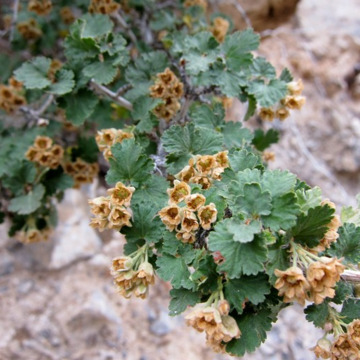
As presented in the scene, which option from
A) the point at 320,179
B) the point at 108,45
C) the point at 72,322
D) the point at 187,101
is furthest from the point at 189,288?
the point at 320,179

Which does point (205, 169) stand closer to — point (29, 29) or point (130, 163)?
point (130, 163)

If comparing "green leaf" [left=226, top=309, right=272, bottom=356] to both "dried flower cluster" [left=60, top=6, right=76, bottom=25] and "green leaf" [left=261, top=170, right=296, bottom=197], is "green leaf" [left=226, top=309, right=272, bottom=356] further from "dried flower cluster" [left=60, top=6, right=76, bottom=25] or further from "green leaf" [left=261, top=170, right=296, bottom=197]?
"dried flower cluster" [left=60, top=6, right=76, bottom=25]

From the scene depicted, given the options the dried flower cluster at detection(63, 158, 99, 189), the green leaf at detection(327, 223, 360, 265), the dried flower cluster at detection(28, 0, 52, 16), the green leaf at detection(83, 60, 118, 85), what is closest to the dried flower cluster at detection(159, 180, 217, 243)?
the green leaf at detection(327, 223, 360, 265)

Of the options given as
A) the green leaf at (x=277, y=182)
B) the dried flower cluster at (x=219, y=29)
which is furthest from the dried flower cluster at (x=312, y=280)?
the dried flower cluster at (x=219, y=29)

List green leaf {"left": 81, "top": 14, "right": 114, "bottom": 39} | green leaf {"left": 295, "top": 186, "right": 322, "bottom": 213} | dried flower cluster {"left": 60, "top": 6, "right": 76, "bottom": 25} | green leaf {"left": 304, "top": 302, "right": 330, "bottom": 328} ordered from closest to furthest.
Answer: green leaf {"left": 295, "top": 186, "right": 322, "bottom": 213} < green leaf {"left": 304, "top": 302, "right": 330, "bottom": 328} < green leaf {"left": 81, "top": 14, "right": 114, "bottom": 39} < dried flower cluster {"left": 60, "top": 6, "right": 76, "bottom": 25}

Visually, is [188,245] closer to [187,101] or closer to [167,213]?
Result: [167,213]

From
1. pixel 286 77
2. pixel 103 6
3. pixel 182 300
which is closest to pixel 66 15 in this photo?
pixel 103 6

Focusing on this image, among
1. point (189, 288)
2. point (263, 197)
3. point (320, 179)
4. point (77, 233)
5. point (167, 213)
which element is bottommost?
point (77, 233)
